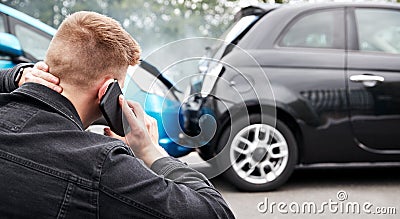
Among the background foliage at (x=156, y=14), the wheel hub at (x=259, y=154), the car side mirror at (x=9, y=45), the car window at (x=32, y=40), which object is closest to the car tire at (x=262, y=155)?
the wheel hub at (x=259, y=154)

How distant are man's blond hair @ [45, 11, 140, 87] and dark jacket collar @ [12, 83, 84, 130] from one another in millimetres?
62

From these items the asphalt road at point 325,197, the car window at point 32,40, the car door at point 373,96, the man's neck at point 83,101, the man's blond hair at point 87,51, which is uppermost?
the man's blond hair at point 87,51

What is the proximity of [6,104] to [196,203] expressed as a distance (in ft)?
1.66

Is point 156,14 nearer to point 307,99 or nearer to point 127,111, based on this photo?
point 307,99

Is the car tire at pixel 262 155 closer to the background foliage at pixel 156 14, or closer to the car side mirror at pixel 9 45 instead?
the car side mirror at pixel 9 45

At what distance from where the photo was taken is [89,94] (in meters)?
1.39

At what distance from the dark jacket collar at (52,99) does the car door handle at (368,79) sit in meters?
3.70

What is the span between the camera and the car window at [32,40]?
17.9 feet

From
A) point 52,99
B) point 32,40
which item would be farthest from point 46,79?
point 32,40

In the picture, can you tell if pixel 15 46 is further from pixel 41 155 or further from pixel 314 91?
pixel 41 155

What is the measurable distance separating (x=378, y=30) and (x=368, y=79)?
1.73 ft

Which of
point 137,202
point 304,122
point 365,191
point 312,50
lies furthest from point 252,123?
point 137,202

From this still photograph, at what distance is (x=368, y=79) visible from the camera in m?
4.70

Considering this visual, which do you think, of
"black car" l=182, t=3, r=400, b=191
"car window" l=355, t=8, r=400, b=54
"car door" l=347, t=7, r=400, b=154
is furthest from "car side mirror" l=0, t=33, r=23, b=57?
"car window" l=355, t=8, r=400, b=54
